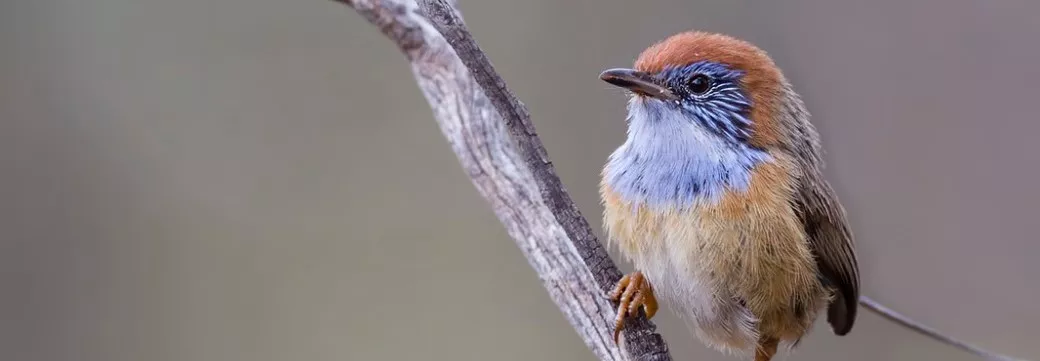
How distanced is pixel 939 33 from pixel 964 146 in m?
0.61

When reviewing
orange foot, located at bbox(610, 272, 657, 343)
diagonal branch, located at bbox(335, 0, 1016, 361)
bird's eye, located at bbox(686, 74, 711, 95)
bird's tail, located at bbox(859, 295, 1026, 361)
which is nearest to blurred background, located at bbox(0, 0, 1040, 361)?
bird's tail, located at bbox(859, 295, 1026, 361)

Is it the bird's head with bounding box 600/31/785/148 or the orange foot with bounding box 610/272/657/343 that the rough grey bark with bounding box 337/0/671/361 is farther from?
the bird's head with bounding box 600/31/785/148

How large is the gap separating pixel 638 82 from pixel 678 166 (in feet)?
0.93

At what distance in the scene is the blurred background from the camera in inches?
195

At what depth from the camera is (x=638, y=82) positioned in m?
2.90

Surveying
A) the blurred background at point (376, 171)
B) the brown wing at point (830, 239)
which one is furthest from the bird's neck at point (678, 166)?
the blurred background at point (376, 171)

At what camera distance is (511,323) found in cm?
550

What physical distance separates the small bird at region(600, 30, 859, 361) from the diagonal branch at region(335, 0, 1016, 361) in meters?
0.09

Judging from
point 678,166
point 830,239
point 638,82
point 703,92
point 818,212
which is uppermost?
point 638,82

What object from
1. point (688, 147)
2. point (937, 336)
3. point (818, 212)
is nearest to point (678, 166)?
point (688, 147)

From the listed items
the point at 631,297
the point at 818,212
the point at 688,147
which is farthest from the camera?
the point at 818,212

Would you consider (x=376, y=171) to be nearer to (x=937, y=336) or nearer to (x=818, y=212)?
(x=818, y=212)

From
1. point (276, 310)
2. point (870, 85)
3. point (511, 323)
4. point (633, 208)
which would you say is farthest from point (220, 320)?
point (870, 85)

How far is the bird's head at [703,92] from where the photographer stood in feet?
9.62
